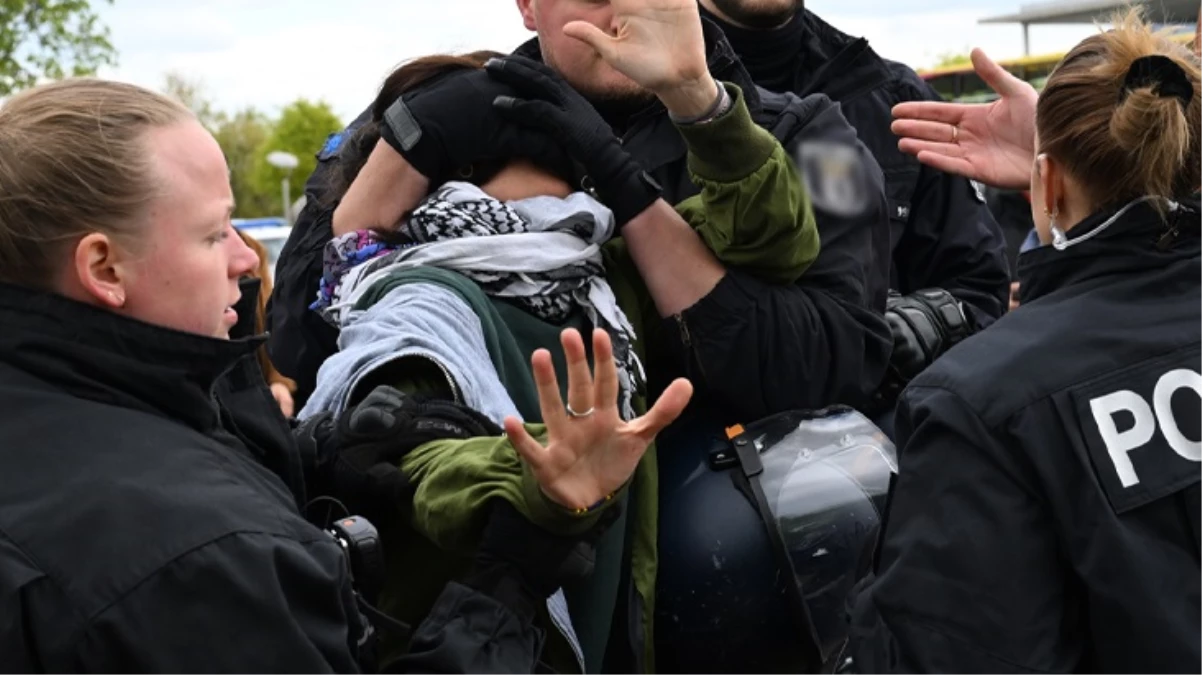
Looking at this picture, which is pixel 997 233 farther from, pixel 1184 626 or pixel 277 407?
pixel 277 407

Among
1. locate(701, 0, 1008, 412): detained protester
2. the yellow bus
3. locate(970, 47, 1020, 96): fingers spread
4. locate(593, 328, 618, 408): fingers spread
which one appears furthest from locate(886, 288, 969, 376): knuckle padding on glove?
the yellow bus

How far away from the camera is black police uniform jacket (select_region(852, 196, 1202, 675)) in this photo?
5.75 feet

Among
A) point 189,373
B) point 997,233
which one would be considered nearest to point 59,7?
point 997,233

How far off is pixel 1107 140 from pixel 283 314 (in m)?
1.37

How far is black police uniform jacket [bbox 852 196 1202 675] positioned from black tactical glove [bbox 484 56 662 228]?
587 mm

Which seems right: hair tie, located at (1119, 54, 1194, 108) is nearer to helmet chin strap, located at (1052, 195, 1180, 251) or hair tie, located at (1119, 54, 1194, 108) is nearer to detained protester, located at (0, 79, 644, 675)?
helmet chin strap, located at (1052, 195, 1180, 251)

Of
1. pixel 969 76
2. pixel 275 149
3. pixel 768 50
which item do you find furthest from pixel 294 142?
pixel 768 50

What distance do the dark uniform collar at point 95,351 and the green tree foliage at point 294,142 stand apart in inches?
1794

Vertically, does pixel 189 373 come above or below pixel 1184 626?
above

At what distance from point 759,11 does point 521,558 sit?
1.84 meters

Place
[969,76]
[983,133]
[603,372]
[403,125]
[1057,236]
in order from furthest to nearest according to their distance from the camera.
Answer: [969,76] → [983,133] → [403,125] → [1057,236] → [603,372]

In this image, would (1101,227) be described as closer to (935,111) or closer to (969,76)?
(935,111)

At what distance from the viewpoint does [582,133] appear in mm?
2203

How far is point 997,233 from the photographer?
348 centimetres
